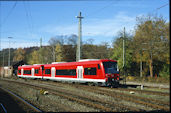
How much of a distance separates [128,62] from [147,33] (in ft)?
22.5

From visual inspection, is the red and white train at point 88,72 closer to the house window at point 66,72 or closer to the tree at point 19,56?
the house window at point 66,72

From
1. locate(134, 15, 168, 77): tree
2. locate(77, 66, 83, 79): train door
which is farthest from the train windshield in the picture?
locate(134, 15, 168, 77): tree

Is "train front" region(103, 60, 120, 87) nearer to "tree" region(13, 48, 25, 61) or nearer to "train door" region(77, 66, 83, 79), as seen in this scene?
"train door" region(77, 66, 83, 79)

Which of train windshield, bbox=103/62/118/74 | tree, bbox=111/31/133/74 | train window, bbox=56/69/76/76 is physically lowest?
train window, bbox=56/69/76/76

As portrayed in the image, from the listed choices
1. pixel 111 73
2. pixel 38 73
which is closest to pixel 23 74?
pixel 38 73

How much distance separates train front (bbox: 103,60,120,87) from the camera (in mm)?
19859

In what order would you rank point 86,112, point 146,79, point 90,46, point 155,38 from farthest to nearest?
point 90,46 < point 155,38 < point 146,79 < point 86,112

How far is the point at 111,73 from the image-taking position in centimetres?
2019

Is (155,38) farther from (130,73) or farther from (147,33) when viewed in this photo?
(130,73)

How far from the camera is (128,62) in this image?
4038cm

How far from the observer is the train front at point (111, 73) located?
1986 centimetres

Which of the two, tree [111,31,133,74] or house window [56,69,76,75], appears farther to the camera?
tree [111,31,133,74]

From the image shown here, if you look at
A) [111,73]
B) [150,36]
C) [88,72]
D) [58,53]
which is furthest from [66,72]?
[58,53]

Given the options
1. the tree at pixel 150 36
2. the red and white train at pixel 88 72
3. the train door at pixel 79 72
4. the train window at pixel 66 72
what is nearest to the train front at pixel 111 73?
the red and white train at pixel 88 72
